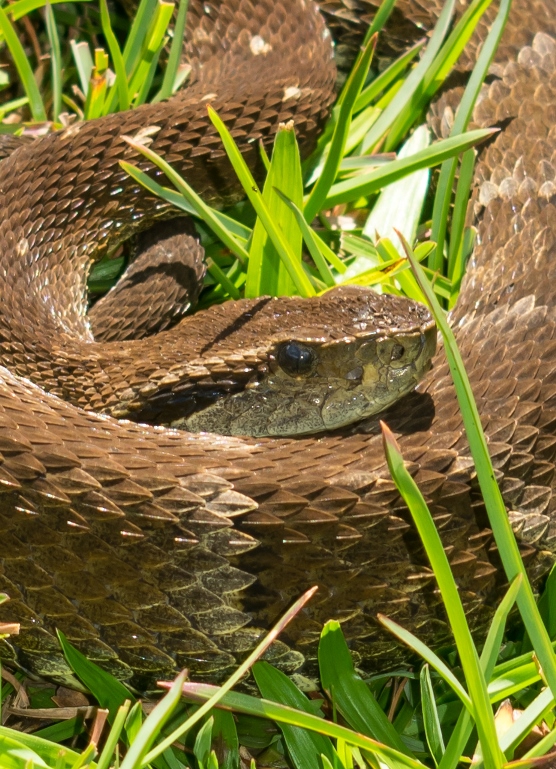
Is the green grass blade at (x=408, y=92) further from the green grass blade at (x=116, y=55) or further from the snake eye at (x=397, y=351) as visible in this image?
the snake eye at (x=397, y=351)

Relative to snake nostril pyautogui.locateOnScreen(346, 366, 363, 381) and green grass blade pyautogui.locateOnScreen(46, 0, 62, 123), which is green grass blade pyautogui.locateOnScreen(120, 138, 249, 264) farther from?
green grass blade pyautogui.locateOnScreen(46, 0, 62, 123)

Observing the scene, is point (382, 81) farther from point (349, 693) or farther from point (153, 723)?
point (153, 723)

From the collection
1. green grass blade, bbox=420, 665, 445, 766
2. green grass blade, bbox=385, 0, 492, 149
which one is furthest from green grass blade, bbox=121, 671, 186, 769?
green grass blade, bbox=385, 0, 492, 149

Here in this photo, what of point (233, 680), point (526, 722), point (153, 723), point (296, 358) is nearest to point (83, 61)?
point (296, 358)

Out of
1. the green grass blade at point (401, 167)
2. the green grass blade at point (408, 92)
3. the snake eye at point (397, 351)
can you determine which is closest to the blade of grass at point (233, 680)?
the snake eye at point (397, 351)

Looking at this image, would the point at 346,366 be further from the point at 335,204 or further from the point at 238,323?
the point at 335,204

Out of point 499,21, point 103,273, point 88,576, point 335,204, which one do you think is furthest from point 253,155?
point 88,576

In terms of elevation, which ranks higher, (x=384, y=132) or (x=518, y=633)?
(x=384, y=132)
